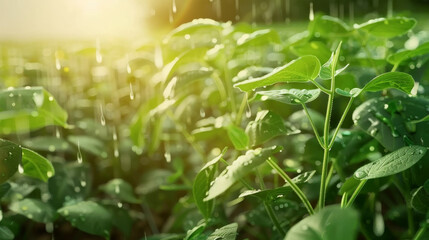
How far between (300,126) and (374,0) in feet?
46.1

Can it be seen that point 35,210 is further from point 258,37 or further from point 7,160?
point 258,37

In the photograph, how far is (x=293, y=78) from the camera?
828 millimetres

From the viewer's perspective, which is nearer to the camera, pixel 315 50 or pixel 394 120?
pixel 394 120

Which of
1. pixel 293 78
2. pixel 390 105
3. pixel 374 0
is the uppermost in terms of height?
pixel 293 78

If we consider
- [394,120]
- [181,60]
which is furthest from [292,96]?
[181,60]

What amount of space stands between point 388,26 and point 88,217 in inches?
31.3

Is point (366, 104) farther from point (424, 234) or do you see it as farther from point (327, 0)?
point (327, 0)

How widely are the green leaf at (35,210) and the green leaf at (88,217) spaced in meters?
0.04

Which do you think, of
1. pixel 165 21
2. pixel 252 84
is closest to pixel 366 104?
pixel 252 84

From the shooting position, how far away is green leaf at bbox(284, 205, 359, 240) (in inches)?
22.6

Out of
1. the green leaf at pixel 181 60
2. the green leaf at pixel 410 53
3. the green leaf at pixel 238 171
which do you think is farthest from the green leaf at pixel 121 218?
the green leaf at pixel 410 53

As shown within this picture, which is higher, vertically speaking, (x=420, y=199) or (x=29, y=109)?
(x=29, y=109)

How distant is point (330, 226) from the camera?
600mm

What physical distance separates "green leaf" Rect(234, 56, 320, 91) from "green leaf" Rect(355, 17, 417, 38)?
36 centimetres
